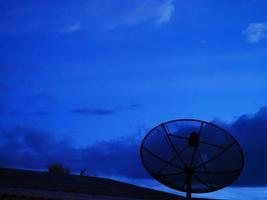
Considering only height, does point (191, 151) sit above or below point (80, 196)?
above

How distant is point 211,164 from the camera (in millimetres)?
22656

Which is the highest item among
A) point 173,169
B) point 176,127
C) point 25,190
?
point 176,127

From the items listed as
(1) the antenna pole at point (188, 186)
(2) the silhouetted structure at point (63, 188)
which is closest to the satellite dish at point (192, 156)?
(1) the antenna pole at point (188, 186)

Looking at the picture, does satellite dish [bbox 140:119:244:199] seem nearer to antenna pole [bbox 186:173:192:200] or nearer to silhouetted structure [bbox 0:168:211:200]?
antenna pole [bbox 186:173:192:200]

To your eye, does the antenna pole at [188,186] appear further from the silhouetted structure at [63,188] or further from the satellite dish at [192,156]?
the silhouetted structure at [63,188]

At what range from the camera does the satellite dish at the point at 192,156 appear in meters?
22.3

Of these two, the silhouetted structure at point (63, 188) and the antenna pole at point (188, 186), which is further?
the antenna pole at point (188, 186)

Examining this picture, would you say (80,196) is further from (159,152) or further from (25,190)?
(159,152)

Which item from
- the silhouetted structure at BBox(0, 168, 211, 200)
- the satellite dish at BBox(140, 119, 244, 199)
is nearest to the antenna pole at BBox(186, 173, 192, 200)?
Result: the satellite dish at BBox(140, 119, 244, 199)

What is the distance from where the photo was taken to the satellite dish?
22297mm

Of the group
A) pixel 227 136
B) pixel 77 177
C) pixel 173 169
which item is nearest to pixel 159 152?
pixel 173 169

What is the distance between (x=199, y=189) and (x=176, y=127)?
2.51 m

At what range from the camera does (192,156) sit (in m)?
22.7

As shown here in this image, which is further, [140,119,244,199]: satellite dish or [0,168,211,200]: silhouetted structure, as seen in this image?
[140,119,244,199]: satellite dish
